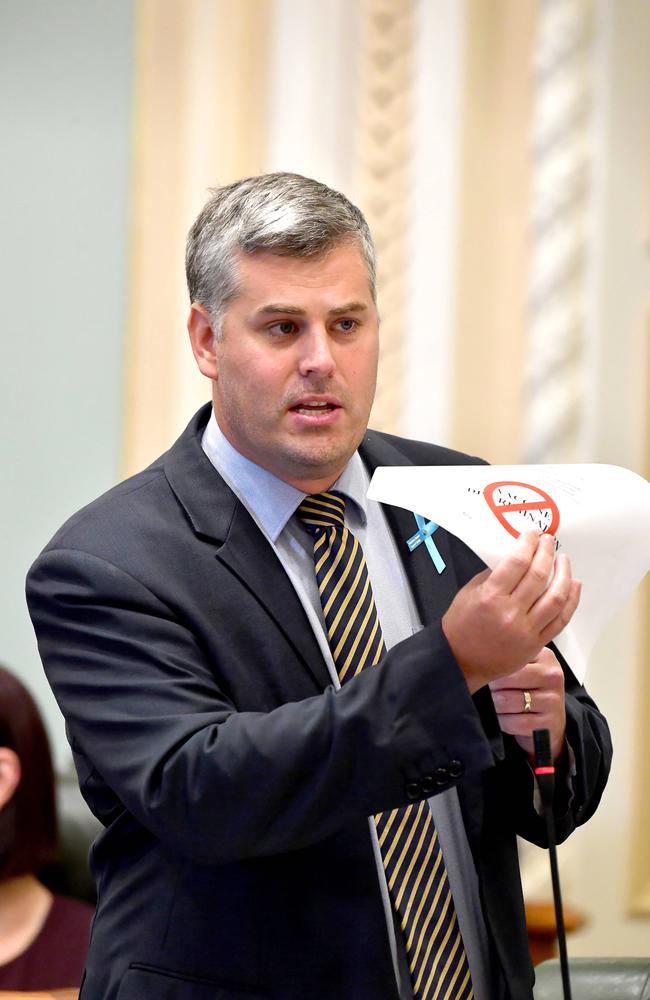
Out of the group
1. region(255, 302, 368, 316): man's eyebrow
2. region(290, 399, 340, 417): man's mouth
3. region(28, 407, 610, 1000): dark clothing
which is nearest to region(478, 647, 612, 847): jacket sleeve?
region(28, 407, 610, 1000): dark clothing

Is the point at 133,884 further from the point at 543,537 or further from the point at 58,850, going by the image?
the point at 58,850

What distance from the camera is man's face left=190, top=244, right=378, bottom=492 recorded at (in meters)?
1.71

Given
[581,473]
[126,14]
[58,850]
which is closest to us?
[581,473]

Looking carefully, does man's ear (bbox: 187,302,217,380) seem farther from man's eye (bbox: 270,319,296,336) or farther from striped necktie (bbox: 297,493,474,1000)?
striped necktie (bbox: 297,493,474,1000)

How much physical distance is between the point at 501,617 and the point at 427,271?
2.23 metres

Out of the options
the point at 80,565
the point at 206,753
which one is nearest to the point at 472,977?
the point at 206,753

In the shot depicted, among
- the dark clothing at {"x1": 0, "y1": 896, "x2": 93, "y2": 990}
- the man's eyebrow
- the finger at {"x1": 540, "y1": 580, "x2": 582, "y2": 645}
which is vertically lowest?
the dark clothing at {"x1": 0, "y1": 896, "x2": 93, "y2": 990}

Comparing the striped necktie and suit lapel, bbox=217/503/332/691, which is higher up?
suit lapel, bbox=217/503/332/691

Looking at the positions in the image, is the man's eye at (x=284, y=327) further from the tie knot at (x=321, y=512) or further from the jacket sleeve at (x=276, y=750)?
the jacket sleeve at (x=276, y=750)

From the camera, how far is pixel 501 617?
139 cm

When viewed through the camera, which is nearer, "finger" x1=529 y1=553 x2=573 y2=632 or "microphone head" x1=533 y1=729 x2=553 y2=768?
"finger" x1=529 y1=553 x2=573 y2=632

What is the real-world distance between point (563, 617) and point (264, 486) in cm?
50

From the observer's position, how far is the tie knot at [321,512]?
1.77 m

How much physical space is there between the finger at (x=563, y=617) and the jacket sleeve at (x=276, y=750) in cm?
11
